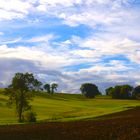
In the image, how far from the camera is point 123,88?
187500 mm

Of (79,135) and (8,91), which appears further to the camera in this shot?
(8,91)

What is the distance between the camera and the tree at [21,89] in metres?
86.9

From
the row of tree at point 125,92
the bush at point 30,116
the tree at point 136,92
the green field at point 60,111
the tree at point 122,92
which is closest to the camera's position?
the bush at point 30,116

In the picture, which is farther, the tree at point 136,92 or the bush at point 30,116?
the tree at point 136,92

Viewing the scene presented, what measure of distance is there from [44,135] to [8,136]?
310 cm

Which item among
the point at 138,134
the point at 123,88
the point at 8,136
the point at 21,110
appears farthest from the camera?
the point at 123,88

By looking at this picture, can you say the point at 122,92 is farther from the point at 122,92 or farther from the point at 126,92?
the point at 126,92

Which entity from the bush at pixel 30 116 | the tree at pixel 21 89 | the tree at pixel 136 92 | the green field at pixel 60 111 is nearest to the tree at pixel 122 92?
the tree at pixel 136 92

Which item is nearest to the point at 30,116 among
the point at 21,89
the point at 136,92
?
the point at 21,89

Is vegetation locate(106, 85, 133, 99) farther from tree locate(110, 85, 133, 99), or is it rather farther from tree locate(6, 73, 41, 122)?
tree locate(6, 73, 41, 122)

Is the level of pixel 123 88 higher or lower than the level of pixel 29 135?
higher

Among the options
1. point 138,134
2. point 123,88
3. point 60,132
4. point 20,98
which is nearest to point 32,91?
point 20,98

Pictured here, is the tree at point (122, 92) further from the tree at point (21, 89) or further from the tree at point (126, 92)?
the tree at point (21, 89)

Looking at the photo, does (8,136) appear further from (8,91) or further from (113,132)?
(8,91)
